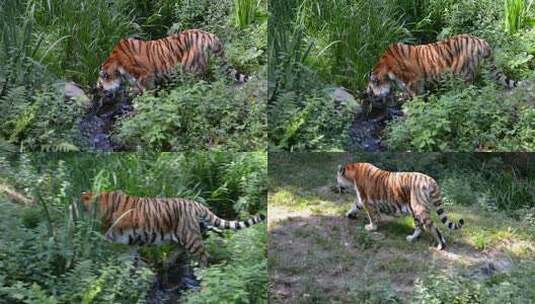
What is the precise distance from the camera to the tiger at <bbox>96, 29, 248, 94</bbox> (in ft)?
17.8

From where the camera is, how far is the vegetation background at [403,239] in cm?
523

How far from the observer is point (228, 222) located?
17.6 ft

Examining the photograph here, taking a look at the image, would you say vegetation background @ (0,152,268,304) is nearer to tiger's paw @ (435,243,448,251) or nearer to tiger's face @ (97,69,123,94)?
tiger's face @ (97,69,123,94)

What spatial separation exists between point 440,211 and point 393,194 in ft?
1.01

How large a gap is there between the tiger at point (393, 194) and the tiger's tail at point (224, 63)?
824 mm

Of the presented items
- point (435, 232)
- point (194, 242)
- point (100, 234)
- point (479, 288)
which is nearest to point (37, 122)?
point (100, 234)

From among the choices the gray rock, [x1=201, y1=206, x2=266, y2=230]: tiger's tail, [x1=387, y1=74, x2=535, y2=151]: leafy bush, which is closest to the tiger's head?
the gray rock

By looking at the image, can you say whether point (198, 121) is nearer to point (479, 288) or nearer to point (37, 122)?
point (37, 122)

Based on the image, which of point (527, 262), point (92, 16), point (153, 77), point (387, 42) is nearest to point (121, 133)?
point (153, 77)

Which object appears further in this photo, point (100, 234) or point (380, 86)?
point (380, 86)

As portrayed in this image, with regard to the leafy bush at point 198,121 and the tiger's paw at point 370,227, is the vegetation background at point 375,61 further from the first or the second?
the tiger's paw at point 370,227

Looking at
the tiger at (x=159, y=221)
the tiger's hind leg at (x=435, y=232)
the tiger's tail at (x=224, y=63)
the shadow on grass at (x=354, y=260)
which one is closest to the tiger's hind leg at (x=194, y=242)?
the tiger at (x=159, y=221)

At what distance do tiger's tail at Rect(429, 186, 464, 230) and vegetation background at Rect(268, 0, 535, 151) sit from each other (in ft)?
1.27

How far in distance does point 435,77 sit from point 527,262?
1.24 m
